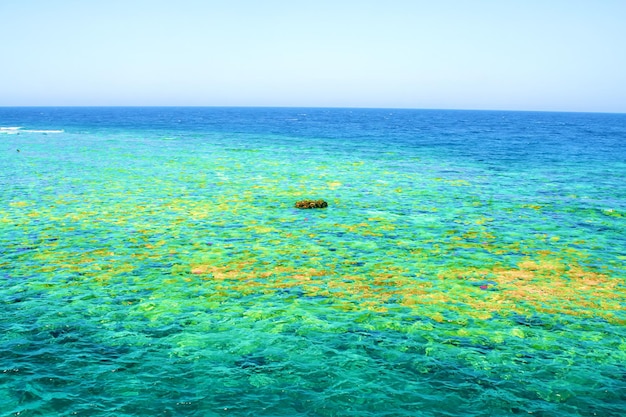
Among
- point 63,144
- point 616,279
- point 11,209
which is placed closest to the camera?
point 616,279

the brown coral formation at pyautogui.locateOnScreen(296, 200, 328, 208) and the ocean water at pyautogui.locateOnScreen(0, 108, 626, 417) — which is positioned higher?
the brown coral formation at pyautogui.locateOnScreen(296, 200, 328, 208)

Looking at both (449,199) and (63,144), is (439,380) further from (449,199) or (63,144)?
(63,144)

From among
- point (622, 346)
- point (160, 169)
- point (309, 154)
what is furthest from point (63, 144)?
point (622, 346)

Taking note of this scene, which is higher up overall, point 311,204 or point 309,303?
point 311,204

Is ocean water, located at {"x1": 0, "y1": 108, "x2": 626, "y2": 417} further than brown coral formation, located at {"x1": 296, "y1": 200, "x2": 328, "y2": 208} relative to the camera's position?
No

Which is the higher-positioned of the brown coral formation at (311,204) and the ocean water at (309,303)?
the brown coral formation at (311,204)

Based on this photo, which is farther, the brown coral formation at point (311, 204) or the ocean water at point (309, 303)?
the brown coral formation at point (311, 204)

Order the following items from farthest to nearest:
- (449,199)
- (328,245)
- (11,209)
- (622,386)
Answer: (449,199) < (11,209) < (328,245) < (622,386)

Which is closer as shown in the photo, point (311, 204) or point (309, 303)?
point (309, 303)
